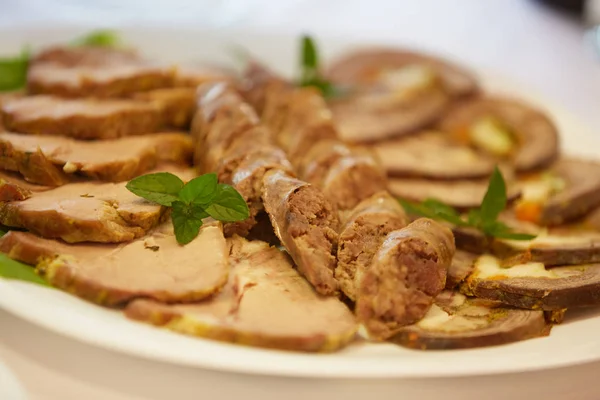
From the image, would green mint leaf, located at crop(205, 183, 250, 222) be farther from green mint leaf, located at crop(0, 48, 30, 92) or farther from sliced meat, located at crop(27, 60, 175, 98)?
green mint leaf, located at crop(0, 48, 30, 92)

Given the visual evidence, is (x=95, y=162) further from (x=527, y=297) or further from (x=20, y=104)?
(x=527, y=297)

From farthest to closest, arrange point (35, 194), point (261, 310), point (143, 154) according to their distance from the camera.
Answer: point (143, 154)
point (35, 194)
point (261, 310)

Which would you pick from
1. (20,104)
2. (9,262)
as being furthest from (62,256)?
(20,104)

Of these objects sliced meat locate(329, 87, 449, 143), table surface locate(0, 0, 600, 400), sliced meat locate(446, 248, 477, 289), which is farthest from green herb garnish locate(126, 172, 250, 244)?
sliced meat locate(329, 87, 449, 143)

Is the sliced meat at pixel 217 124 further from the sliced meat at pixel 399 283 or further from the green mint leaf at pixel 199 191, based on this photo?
the sliced meat at pixel 399 283

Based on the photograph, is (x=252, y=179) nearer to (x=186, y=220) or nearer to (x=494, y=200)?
(x=186, y=220)

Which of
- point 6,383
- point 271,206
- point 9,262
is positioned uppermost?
point 271,206

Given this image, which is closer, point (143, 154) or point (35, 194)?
point (35, 194)

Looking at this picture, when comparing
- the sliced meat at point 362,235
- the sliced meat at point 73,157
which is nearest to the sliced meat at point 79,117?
the sliced meat at point 73,157
